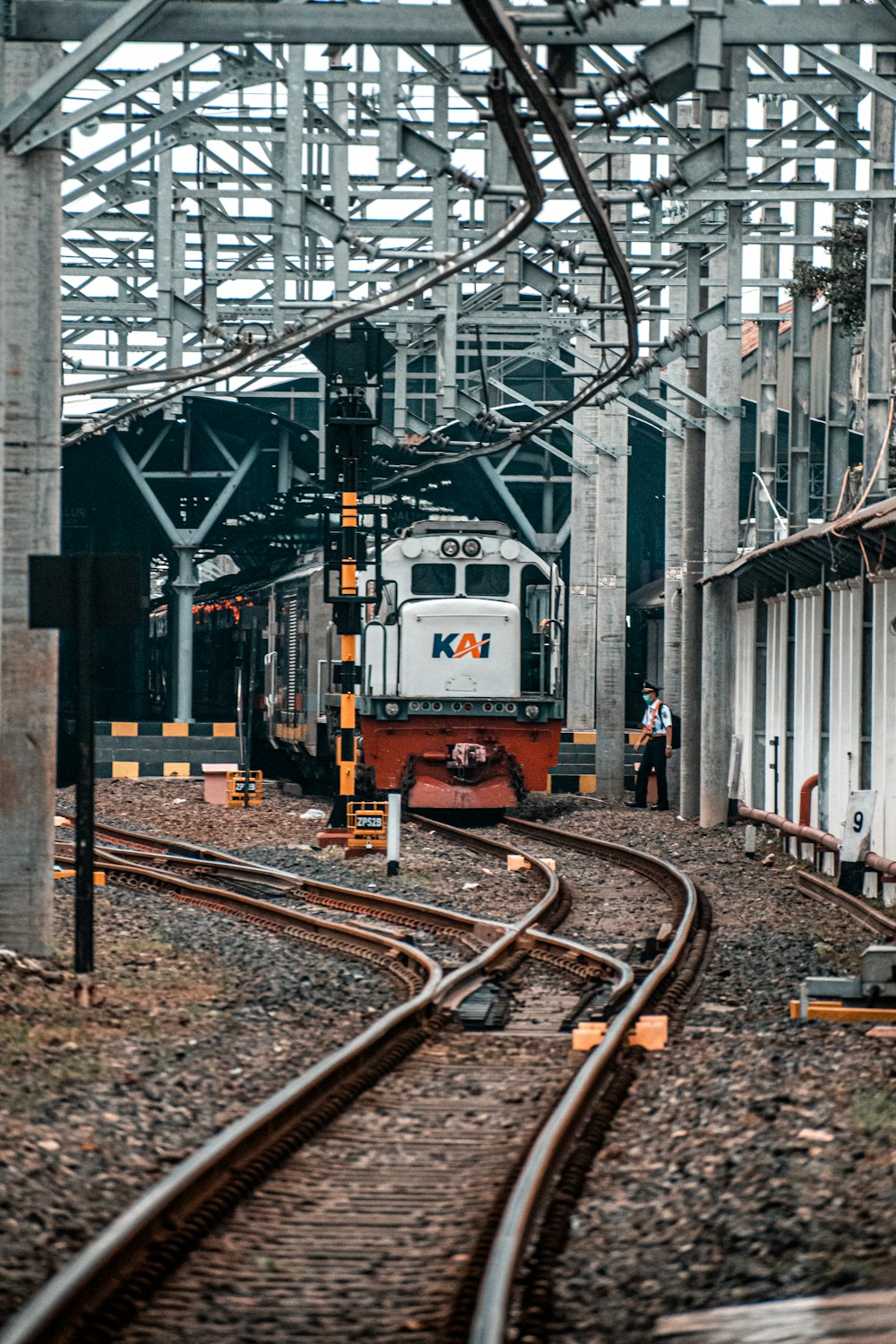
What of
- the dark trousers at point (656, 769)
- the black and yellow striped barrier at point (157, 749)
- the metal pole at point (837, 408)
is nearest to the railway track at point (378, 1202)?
the metal pole at point (837, 408)

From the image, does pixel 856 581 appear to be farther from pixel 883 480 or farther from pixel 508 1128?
pixel 508 1128

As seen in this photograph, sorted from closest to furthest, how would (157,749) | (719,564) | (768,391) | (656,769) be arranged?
(719,564)
(768,391)
(656,769)
(157,749)

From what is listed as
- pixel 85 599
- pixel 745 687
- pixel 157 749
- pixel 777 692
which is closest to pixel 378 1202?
pixel 85 599

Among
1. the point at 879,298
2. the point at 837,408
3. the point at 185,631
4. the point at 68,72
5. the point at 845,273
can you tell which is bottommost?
the point at 185,631

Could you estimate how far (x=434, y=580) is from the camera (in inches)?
926

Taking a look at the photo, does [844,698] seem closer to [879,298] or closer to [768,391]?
[879,298]

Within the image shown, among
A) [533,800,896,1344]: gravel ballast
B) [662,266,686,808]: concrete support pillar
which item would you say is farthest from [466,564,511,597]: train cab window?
[533,800,896,1344]: gravel ballast

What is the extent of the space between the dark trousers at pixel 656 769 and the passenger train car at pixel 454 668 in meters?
4.00

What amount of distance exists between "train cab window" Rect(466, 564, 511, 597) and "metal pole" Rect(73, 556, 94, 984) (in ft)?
43.3

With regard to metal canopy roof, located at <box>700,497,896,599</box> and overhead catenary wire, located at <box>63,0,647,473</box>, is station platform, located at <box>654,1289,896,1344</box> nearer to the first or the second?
overhead catenary wire, located at <box>63,0,647,473</box>

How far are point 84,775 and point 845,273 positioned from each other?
15.9m

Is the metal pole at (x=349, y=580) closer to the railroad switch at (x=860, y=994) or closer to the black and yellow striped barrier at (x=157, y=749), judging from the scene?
the railroad switch at (x=860, y=994)

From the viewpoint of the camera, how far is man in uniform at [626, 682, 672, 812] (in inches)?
1051

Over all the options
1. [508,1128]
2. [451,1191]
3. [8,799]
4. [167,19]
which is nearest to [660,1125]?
[508,1128]
